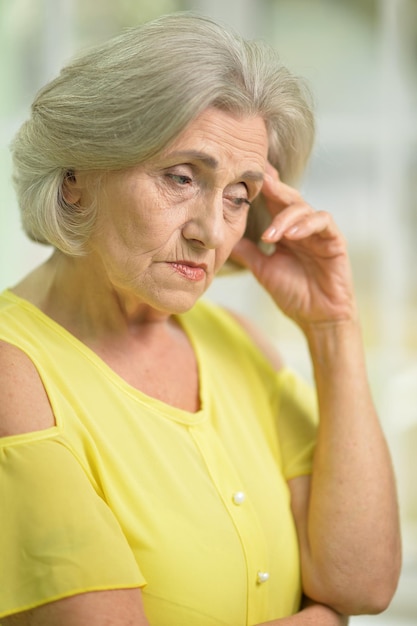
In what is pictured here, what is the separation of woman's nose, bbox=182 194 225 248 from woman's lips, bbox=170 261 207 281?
0.05m

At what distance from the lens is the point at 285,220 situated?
1614 millimetres

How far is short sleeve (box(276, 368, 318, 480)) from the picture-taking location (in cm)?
171

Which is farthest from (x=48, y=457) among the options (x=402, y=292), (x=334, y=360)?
(x=402, y=292)

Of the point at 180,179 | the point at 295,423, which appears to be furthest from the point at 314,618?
the point at 180,179

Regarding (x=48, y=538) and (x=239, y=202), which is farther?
(x=239, y=202)

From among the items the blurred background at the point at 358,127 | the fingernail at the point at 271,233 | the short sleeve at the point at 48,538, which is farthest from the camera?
the blurred background at the point at 358,127

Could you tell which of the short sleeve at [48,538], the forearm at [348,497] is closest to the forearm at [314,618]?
the forearm at [348,497]

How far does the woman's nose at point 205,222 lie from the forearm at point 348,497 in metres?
0.45

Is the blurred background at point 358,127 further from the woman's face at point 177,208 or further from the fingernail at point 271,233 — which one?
the woman's face at point 177,208

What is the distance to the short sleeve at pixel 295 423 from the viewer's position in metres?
1.71

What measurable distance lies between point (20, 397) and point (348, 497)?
2.20ft

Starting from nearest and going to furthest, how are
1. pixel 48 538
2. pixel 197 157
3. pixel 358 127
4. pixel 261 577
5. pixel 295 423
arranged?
pixel 48 538 → pixel 197 157 → pixel 261 577 → pixel 295 423 → pixel 358 127

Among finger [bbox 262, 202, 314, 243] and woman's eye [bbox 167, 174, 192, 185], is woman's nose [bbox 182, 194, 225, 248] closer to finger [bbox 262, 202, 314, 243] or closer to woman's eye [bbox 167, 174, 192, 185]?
woman's eye [bbox 167, 174, 192, 185]

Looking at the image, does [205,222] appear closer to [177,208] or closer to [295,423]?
[177,208]
